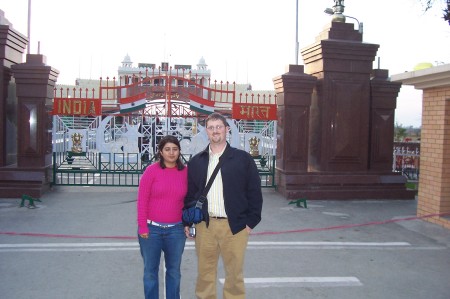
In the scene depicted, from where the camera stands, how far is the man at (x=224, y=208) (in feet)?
12.4

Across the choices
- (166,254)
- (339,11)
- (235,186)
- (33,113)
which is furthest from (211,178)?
(339,11)

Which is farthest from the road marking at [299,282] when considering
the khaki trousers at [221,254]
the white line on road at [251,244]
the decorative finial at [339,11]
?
the decorative finial at [339,11]

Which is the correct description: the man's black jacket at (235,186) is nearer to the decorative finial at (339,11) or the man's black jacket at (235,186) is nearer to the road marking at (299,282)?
the road marking at (299,282)

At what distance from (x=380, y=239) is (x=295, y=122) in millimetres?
4042

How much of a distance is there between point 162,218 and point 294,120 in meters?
6.89

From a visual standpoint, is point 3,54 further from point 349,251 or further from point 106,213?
point 349,251

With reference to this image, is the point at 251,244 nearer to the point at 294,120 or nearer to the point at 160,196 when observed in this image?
the point at 160,196

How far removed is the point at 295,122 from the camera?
10234mm

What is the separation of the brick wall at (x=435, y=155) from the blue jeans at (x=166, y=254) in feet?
17.8

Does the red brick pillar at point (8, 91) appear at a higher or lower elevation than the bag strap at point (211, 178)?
higher

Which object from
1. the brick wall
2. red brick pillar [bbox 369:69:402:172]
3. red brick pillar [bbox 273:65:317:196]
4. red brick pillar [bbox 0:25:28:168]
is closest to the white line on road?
the brick wall

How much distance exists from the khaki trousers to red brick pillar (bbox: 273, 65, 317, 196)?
6338mm

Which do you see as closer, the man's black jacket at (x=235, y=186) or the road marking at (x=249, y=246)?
the man's black jacket at (x=235, y=186)

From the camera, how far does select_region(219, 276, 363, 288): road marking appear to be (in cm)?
479
